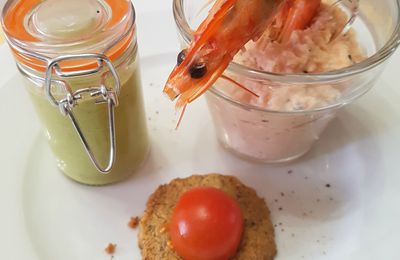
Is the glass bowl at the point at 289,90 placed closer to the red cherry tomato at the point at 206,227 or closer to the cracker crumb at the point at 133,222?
the red cherry tomato at the point at 206,227

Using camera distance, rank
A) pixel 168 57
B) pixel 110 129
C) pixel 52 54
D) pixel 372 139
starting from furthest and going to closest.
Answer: pixel 168 57 → pixel 372 139 → pixel 110 129 → pixel 52 54

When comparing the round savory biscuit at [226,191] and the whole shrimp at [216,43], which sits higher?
the whole shrimp at [216,43]

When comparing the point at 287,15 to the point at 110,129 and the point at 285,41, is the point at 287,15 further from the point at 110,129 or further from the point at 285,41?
the point at 110,129

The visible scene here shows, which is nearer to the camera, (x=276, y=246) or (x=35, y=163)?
(x=276, y=246)

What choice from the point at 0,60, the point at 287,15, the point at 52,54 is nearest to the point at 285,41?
the point at 287,15

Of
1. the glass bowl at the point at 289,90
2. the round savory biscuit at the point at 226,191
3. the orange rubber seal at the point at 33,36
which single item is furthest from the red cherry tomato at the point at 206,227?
the orange rubber seal at the point at 33,36

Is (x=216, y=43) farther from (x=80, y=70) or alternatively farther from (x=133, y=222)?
(x=133, y=222)
